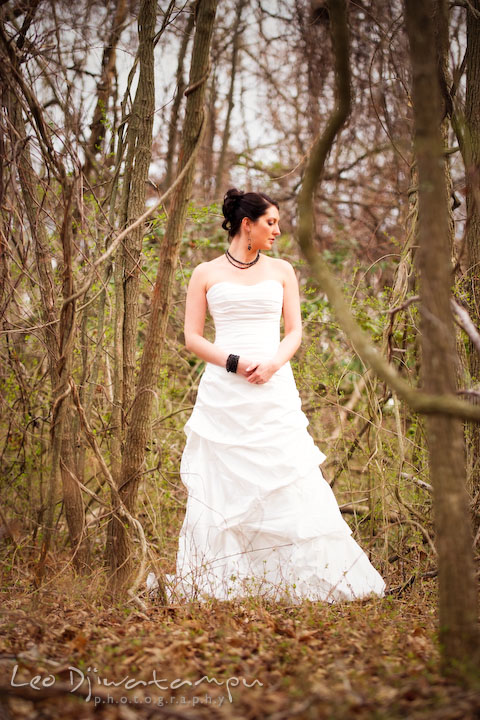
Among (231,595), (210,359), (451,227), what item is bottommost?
(231,595)

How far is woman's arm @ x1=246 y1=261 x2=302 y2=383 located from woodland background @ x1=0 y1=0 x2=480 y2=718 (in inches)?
8.5

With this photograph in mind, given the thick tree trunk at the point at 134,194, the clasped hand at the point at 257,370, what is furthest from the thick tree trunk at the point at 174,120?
the clasped hand at the point at 257,370

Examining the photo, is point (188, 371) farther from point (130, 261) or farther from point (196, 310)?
point (130, 261)

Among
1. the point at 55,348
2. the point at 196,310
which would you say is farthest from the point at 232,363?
the point at 55,348

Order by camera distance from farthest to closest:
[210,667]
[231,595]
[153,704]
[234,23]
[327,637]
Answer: [234,23], [231,595], [327,637], [210,667], [153,704]

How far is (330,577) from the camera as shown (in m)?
3.24

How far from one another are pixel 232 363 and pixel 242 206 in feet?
3.25

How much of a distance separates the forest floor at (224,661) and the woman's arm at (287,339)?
120 cm

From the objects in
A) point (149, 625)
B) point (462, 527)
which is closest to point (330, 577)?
point (149, 625)

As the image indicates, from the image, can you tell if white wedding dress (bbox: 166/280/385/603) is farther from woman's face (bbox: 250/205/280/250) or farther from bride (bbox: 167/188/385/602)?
woman's face (bbox: 250/205/280/250)

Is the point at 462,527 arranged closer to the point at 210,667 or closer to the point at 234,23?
the point at 210,667

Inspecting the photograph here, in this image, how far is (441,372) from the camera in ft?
5.96

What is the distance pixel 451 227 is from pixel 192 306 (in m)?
1.64

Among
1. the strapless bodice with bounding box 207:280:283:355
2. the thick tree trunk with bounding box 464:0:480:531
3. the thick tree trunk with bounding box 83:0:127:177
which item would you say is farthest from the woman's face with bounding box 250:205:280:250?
the thick tree trunk with bounding box 83:0:127:177
